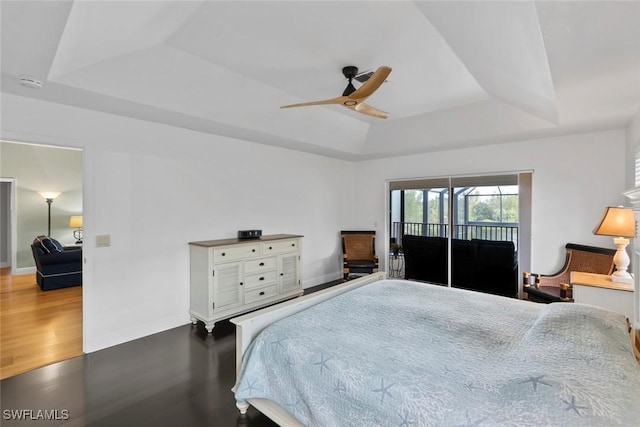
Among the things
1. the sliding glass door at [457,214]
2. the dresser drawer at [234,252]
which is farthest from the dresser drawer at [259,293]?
the sliding glass door at [457,214]

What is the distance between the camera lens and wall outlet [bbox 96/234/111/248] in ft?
10.2

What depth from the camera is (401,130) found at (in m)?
4.66

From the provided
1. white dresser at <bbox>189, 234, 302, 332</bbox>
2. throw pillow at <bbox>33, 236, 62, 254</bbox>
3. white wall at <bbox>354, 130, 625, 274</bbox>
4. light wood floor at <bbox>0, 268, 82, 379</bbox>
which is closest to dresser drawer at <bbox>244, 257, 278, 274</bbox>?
white dresser at <bbox>189, 234, 302, 332</bbox>

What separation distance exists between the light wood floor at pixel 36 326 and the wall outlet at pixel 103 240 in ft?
3.47

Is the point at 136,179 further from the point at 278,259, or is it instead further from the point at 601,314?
the point at 601,314

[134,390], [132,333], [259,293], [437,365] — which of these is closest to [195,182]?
[259,293]

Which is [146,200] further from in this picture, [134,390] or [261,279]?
[134,390]

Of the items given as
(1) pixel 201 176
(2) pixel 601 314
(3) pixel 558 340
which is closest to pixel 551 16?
(3) pixel 558 340

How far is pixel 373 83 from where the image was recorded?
7.50 ft

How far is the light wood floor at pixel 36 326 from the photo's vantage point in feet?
9.29

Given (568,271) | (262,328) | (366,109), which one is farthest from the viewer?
(568,271)

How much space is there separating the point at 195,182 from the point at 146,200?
2.07 ft

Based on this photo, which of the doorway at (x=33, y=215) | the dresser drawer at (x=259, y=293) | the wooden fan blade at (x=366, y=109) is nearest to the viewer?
the wooden fan blade at (x=366, y=109)

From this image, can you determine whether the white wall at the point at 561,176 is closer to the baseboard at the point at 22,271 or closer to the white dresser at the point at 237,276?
the white dresser at the point at 237,276
